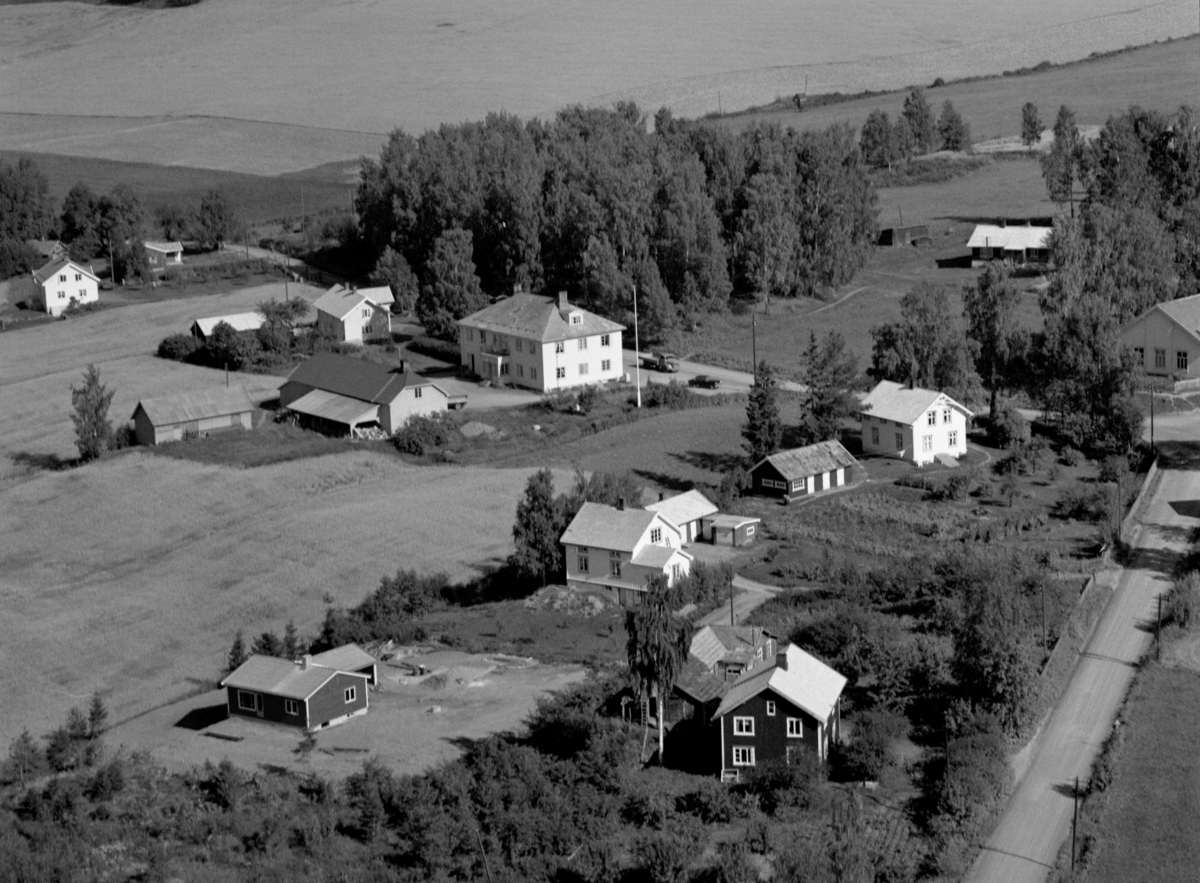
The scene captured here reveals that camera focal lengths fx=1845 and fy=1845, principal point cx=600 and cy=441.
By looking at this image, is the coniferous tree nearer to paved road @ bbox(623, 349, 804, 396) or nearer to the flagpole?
the flagpole

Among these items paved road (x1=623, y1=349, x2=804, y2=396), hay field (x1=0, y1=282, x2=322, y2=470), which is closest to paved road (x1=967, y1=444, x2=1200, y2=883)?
paved road (x1=623, y1=349, x2=804, y2=396)

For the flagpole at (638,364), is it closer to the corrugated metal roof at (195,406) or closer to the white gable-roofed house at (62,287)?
the corrugated metal roof at (195,406)

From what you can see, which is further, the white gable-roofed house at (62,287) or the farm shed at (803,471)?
the white gable-roofed house at (62,287)

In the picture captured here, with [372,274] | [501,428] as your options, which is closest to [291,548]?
[501,428]

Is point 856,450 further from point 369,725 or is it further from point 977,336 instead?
point 369,725

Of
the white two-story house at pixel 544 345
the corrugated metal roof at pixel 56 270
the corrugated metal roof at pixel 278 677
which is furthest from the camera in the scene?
the corrugated metal roof at pixel 56 270

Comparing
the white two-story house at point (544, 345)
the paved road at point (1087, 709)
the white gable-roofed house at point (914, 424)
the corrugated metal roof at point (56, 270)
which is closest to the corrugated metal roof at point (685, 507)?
the white gable-roofed house at point (914, 424)

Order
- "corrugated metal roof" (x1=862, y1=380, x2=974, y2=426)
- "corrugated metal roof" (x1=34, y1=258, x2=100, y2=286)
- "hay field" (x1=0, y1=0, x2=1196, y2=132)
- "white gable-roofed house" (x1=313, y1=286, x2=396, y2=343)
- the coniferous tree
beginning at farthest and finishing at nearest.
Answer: "hay field" (x1=0, y1=0, x2=1196, y2=132) < "corrugated metal roof" (x1=34, y1=258, x2=100, y2=286) < "white gable-roofed house" (x1=313, y1=286, x2=396, y2=343) < "corrugated metal roof" (x1=862, y1=380, x2=974, y2=426) < the coniferous tree
